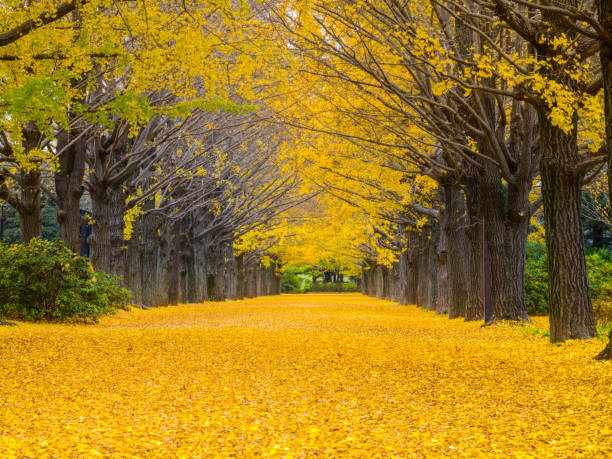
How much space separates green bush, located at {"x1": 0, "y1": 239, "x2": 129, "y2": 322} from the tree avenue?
125cm

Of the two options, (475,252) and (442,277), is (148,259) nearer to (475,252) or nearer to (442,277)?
(442,277)

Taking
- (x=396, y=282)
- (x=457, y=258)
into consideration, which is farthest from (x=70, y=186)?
(x=396, y=282)

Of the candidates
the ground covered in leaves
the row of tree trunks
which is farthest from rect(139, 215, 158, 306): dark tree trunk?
the ground covered in leaves

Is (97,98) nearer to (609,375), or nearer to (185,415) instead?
(185,415)

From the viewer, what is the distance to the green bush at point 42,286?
15.0 meters

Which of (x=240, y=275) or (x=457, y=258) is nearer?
(x=457, y=258)

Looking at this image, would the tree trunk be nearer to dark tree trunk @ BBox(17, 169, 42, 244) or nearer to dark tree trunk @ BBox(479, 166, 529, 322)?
dark tree trunk @ BBox(479, 166, 529, 322)

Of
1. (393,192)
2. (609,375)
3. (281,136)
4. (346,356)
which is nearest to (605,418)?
(609,375)

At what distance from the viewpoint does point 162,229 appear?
1147 inches

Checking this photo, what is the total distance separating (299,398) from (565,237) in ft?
20.0

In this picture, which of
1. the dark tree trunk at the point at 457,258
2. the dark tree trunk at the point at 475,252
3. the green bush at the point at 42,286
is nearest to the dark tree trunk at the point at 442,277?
the dark tree trunk at the point at 457,258

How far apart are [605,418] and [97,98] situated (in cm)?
1392

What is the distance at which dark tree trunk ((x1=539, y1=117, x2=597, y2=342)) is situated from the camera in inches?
412

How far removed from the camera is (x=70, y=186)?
1711 centimetres
